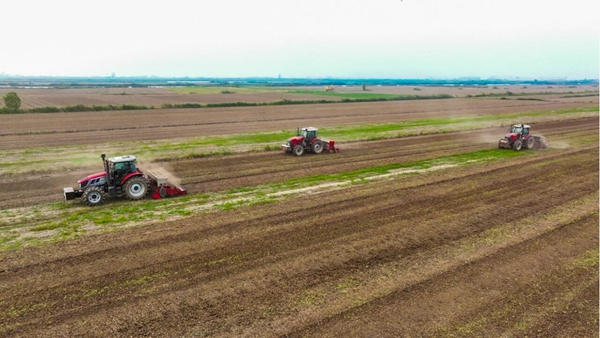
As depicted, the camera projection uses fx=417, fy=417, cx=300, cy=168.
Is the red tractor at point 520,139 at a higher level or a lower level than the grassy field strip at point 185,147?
higher

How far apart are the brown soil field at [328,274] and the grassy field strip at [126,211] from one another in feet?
2.99

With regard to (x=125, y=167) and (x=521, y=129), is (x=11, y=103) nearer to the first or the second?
(x=125, y=167)

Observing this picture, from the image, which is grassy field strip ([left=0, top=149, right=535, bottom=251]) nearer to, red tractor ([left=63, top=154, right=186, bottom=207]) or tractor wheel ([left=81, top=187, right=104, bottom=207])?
tractor wheel ([left=81, top=187, right=104, bottom=207])

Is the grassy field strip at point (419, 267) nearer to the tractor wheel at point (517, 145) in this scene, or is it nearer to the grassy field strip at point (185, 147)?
the tractor wheel at point (517, 145)

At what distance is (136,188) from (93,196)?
1731 mm

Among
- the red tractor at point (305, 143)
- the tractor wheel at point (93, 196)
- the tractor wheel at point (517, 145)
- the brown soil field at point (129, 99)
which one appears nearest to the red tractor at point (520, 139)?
the tractor wheel at point (517, 145)

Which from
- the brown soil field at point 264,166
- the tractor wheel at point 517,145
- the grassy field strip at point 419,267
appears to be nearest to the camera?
the grassy field strip at point 419,267

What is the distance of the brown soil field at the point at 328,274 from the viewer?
31.9 feet

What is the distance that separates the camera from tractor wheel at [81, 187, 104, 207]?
57.9 feet

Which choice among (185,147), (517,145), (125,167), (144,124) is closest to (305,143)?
(185,147)

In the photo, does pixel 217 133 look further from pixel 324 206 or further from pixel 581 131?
pixel 581 131

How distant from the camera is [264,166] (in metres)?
25.7

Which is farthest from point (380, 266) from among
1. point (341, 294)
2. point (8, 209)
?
point (8, 209)

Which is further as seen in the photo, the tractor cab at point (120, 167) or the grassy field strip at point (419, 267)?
the tractor cab at point (120, 167)
